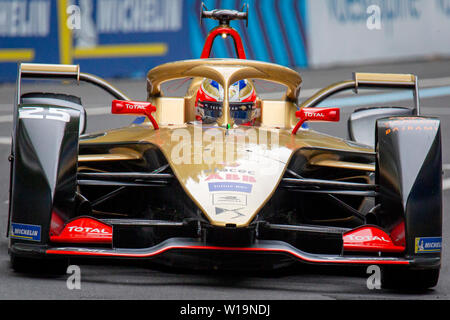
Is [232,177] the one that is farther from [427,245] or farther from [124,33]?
[124,33]

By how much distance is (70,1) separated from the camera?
16.3 m

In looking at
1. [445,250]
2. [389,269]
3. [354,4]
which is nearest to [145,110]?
[389,269]

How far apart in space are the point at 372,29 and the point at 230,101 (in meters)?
12.2

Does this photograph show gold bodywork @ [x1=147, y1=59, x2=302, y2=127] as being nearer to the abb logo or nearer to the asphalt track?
the abb logo

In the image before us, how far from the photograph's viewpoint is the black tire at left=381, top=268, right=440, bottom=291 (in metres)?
5.59

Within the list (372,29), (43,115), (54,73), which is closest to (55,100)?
(54,73)

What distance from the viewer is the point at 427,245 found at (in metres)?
5.52

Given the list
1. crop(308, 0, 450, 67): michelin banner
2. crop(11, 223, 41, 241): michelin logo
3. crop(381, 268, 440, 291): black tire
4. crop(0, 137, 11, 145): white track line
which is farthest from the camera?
crop(308, 0, 450, 67): michelin banner

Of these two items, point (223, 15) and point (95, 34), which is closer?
point (223, 15)

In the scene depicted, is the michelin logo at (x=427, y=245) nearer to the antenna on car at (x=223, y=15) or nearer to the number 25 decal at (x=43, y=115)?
the number 25 decal at (x=43, y=115)

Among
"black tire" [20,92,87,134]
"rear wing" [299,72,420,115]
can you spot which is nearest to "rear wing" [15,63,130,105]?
"black tire" [20,92,87,134]

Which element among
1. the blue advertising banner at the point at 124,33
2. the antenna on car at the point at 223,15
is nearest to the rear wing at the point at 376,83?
the antenna on car at the point at 223,15

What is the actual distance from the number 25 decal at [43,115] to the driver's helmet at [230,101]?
1.56 m

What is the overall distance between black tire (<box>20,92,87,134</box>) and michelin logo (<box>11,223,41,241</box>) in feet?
6.03
